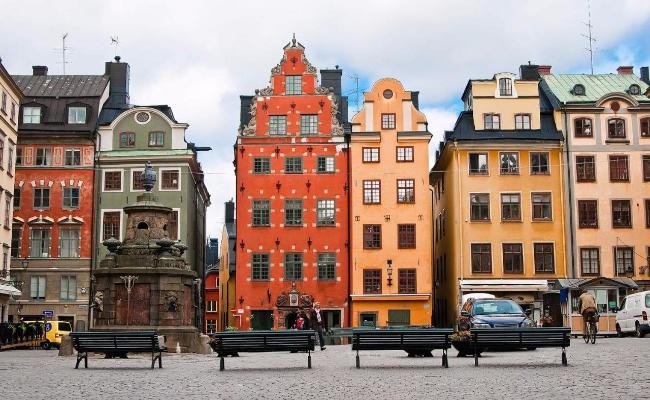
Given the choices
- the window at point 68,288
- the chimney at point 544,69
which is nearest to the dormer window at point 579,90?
the chimney at point 544,69

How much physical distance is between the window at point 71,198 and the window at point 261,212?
11675 millimetres

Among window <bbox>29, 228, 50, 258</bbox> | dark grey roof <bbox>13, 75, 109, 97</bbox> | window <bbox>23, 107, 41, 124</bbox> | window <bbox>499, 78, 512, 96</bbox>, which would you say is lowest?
window <bbox>29, 228, 50, 258</bbox>

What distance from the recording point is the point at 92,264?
5841cm

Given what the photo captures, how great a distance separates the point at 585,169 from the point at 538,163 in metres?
2.92

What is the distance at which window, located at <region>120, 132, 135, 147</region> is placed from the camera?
197 ft

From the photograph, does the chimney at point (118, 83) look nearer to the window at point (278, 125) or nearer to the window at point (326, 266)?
the window at point (278, 125)

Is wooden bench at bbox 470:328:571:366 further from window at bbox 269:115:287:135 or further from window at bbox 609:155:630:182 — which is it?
window at bbox 609:155:630:182

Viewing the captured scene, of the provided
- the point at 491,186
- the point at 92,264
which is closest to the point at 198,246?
the point at 92,264

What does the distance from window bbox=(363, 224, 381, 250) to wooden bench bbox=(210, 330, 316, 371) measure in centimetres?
3659

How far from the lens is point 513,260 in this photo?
2228 inches

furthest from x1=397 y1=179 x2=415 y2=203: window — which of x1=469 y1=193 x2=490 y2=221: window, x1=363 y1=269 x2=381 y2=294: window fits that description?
x1=363 y1=269 x2=381 y2=294: window

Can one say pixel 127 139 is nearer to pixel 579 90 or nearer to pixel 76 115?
pixel 76 115

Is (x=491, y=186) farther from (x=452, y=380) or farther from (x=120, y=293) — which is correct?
(x=452, y=380)

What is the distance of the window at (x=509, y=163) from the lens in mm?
57844
